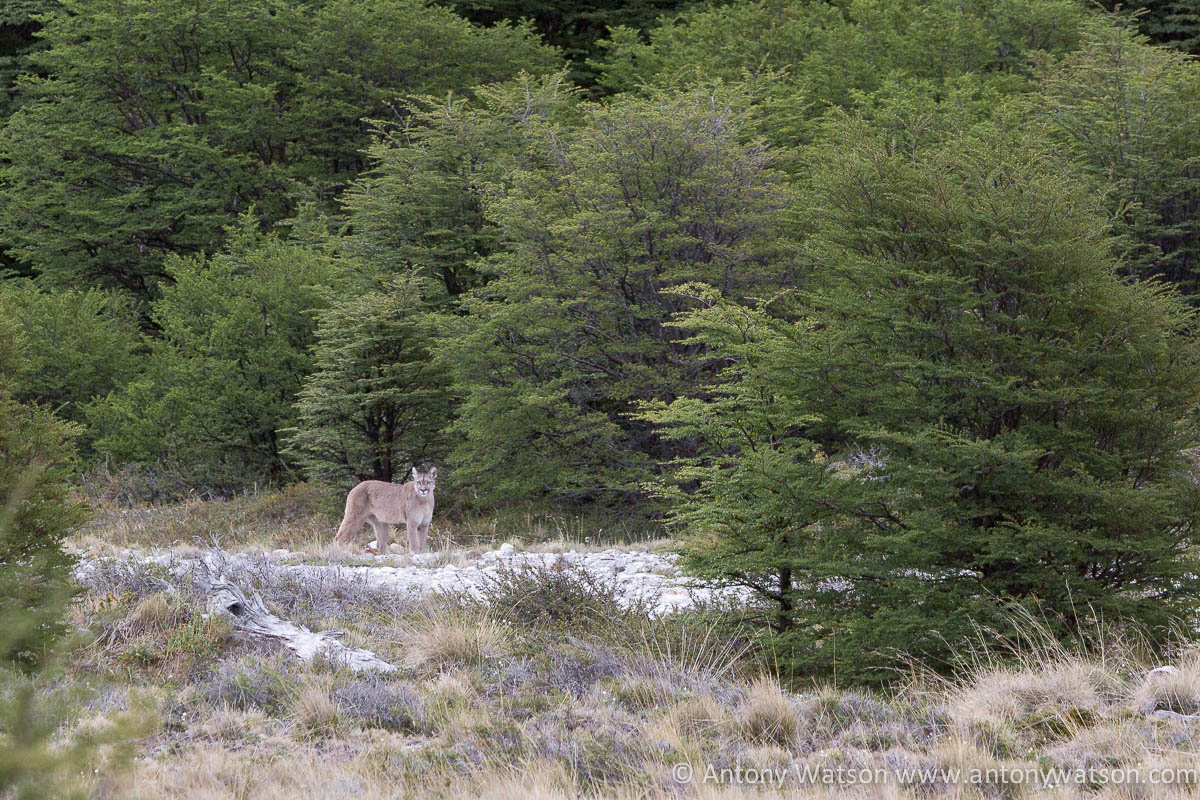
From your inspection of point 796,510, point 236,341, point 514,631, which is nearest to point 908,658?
point 796,510

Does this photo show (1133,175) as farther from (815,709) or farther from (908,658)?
(815,709)

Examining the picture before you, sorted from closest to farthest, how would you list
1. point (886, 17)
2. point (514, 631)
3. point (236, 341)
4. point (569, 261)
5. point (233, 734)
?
point (233, 734) → point (514, 631) → point (569, 261) → point (236, 341) → point (886, 17)

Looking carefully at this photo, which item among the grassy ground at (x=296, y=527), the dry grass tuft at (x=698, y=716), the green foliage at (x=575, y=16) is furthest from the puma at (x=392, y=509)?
the green foliage at (x=575, y=16)

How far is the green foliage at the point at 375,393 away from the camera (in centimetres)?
1994

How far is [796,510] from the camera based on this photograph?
8117mm

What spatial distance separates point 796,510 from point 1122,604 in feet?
8.04

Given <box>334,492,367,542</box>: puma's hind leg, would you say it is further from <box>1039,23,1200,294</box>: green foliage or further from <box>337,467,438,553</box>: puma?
<box>1039,23,1200,294</box>: green foliage

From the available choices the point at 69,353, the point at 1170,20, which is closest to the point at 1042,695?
the point at 69,353

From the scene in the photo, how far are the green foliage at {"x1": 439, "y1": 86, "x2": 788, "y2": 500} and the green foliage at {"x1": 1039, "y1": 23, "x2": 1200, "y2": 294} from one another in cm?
777

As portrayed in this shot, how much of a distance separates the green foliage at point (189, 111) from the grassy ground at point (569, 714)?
2796 centimetres

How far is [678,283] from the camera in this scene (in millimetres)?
17797

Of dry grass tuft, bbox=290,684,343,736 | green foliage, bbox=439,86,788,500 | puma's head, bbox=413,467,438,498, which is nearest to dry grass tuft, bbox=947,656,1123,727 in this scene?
dry grass tuft, bbox=290,684,343,736

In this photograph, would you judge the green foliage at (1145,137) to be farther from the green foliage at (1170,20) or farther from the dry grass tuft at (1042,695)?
the dry grass tuft at (1042,695)

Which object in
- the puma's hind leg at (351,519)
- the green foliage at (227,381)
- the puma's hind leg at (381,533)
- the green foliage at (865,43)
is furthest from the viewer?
the green foliage at (865,43)
